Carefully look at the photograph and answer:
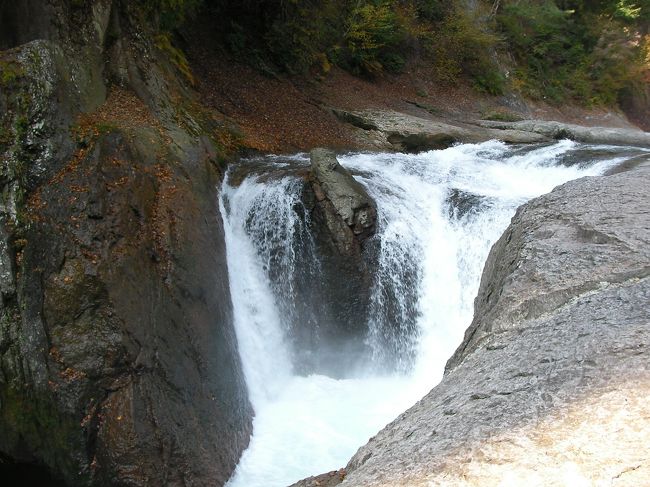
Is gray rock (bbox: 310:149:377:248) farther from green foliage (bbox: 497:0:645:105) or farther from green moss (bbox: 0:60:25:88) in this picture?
green foliage (bbox: 497:0:645:105)

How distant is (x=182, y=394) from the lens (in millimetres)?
6078

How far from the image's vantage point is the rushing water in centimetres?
775

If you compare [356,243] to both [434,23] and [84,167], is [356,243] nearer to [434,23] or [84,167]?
[84,167]

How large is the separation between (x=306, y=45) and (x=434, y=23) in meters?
8.52

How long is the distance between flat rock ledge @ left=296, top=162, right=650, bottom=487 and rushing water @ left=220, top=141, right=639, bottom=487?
3373 millimetres

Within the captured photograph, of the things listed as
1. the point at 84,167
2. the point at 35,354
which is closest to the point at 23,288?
the point at 35,354

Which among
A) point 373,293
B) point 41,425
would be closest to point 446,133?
point 373,293

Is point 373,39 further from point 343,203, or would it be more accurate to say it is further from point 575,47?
point 575,47

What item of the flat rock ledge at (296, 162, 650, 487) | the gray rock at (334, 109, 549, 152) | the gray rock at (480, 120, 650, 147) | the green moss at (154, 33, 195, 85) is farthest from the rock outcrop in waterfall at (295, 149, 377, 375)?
the gray rock at (480, 120, 650, 147)

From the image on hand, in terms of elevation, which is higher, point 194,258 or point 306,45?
point 306,45

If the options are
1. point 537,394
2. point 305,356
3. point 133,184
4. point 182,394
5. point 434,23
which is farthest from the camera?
point 434,23

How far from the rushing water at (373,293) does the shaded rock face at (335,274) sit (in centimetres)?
14

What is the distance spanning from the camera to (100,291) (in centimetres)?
571

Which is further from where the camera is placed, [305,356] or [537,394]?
[305,356]
